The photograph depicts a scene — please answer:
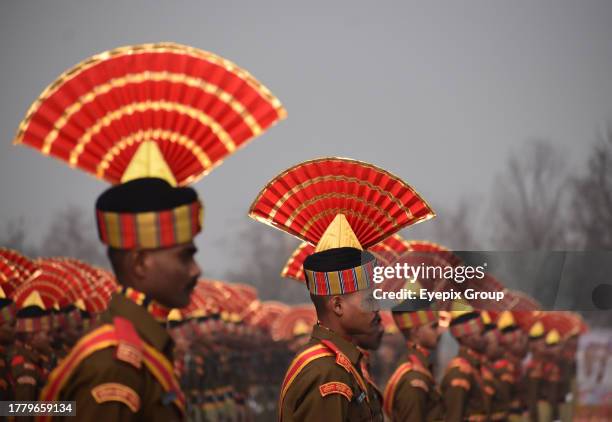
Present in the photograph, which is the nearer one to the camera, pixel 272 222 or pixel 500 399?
pixel 272 222

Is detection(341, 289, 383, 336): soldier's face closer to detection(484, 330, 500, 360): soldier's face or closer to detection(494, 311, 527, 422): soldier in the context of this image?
detection(484, 330, 500, 360): soldier's face

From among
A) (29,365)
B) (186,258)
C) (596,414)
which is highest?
(186,258)

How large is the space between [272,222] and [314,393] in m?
1.22

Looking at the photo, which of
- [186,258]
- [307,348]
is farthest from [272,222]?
[186,258]

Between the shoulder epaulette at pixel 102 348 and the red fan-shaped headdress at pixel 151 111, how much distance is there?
2.30 ft

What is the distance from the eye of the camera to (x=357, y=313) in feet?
19.8

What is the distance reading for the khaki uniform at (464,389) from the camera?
388 inches

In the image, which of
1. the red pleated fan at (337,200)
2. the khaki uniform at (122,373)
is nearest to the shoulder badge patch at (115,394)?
the khaki uniform at (122,373)

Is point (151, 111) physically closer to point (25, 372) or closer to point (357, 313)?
point (357, 313)

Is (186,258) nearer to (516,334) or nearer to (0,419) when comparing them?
(0,419)

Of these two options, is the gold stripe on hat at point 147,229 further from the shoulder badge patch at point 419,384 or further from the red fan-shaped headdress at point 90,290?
the red fan-shaped headdress at point 90,290

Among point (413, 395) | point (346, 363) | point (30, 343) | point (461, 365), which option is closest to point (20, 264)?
point (30, 343)

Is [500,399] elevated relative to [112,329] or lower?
lower

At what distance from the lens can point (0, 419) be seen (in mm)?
7320
